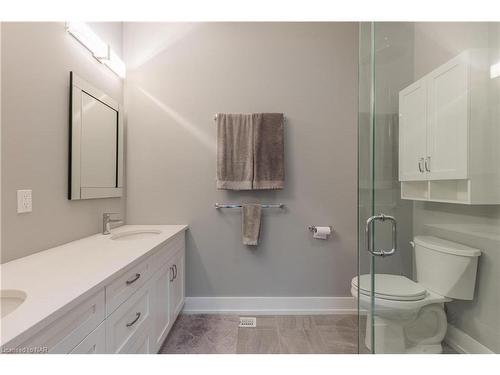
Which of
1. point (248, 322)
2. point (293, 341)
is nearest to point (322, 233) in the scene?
point (293, 341)

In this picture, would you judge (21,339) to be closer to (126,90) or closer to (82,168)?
(82,168)

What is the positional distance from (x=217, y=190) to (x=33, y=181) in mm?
1179

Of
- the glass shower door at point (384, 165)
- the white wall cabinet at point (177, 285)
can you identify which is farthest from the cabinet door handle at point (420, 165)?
the white wall cabinet at point (177, 285)

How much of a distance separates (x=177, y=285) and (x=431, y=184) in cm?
175

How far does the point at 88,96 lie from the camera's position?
5.02 feet

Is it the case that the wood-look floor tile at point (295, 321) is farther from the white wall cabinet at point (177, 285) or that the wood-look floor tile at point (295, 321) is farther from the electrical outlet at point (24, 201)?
the electrical outlet at point (24, 201)

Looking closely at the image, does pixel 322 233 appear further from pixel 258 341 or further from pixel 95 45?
pixel 95 45

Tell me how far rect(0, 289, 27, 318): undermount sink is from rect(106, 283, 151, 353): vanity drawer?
0.28 metres

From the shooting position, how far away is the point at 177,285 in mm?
1800

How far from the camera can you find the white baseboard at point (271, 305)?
202 centimetres

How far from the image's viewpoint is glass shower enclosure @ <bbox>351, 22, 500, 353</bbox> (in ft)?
3.38

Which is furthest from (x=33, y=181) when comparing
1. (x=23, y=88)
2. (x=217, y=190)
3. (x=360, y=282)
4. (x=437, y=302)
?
(x=437, y=302)

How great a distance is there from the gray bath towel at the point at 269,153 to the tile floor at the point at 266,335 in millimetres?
1098
